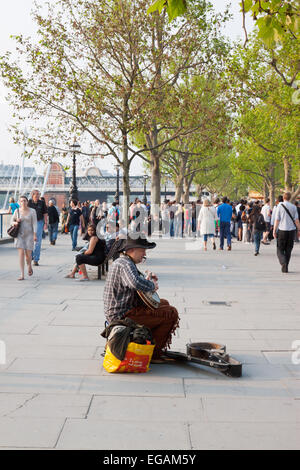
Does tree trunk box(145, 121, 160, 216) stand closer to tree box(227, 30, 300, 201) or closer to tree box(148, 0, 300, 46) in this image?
tree box(227, 30, 300, 201)

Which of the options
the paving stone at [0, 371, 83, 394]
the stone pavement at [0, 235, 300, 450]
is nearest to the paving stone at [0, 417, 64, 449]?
the stone pavement at [0, 235, 300, 450]

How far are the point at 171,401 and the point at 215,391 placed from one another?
1.48 feet

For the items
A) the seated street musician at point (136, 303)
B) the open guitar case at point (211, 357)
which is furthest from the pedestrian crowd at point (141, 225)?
the open guitar case at point (211, 357)

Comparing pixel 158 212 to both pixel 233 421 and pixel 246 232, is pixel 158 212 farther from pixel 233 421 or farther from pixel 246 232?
pixel 233 421

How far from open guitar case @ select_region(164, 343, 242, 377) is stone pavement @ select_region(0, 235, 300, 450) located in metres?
0.08

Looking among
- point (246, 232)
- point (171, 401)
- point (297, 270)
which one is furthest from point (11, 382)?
point (246, 232)

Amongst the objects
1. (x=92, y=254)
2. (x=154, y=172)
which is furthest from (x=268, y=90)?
(x=92, y=254)

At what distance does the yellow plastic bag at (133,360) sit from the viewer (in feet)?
16.5

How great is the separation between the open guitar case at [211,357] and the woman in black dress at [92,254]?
5658mm

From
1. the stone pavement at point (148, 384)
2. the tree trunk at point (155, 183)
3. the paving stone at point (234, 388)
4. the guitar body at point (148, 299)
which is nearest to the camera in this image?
the stone pavement at point (148, 384)

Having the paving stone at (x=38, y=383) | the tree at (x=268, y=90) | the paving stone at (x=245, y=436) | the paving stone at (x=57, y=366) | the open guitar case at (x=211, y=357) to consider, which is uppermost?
the tree at (x=268, y=90)

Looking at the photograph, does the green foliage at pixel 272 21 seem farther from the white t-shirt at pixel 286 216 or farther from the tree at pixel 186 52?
the tree at pixel 186 52

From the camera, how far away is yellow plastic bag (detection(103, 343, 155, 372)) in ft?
16.5
